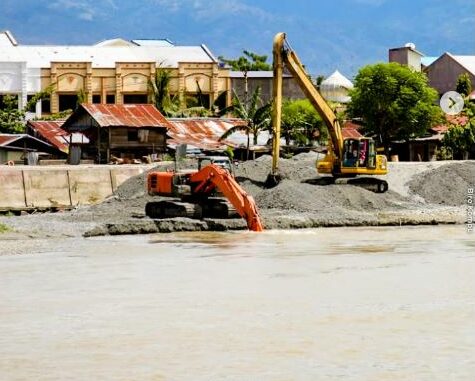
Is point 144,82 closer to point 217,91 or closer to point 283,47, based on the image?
point 217,91

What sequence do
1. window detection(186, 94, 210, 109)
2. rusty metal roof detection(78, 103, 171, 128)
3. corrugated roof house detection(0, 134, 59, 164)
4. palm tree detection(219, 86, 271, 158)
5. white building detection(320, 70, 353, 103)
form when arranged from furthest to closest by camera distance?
white building detection(320, 70, 353, 103) → window detection(186, 94, 210, 109) → palm tree detection(219, 86, 271, 158) → rusty metal roof detection(78, 103, 171, 128) → corrugated roof house detection(0, 134, 59, 164)

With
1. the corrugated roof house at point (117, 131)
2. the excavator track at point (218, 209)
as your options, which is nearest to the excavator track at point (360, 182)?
the excavator track at point (218, 209)

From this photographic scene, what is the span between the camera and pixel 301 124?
7806cm

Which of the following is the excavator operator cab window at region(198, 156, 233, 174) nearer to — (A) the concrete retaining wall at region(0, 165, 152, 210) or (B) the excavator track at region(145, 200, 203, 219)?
(B) the excavator track at region(145, 200, 203, 219)

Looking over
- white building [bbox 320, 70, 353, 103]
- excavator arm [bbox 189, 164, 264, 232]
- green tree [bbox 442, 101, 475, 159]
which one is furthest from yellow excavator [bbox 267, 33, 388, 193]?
white building [bbox 320, 70, 353, 103]

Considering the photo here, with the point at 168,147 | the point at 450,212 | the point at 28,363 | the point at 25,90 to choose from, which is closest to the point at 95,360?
the point at 28,363

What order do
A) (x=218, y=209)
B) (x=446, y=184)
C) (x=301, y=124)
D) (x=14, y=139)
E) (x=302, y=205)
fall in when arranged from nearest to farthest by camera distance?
1. (x=218, y=209)
2. (x=302, y=205)
3. (x=446, y=184)
4. (x=14, y=139)
5. (x=301, y=124)

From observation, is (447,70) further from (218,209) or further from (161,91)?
(218,209)

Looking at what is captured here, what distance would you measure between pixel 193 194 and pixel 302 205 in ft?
17.0

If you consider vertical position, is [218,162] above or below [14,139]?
below

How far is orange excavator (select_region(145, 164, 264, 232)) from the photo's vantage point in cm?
4031

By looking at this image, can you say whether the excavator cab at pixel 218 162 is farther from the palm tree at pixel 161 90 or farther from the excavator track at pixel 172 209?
the palm tree at pixel 161 90

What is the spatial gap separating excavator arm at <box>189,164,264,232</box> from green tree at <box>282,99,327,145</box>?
36.2 m

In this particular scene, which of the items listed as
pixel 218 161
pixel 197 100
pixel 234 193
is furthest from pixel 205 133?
pixel 234 193
